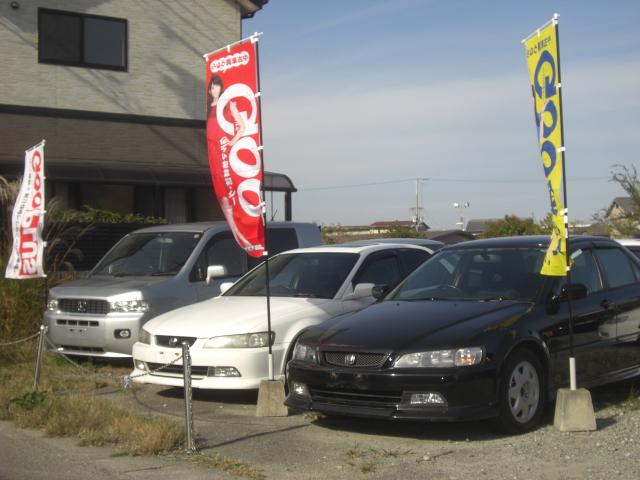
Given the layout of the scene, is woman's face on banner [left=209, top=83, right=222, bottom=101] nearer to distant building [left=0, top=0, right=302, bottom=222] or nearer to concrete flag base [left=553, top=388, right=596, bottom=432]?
concrete flag base [left=553, top=388, right=596, bottom=432]

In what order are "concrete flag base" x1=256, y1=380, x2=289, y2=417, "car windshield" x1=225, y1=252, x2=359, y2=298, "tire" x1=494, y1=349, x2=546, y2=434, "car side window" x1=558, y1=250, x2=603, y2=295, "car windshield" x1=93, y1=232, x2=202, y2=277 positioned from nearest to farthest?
1. "tire" x1=494, y1=349, x2=546, y2=434
2. "concrete flag base" x1=256, y1=380, x2=289, y2=417
3. "car side window" x1=558, y1=250, x2=603, y2=295
4. "car windshield" x1=225, y1=252, x2=359, y2=298
5. "car windshield" x1=93, y1=232, x2=202, y2=277

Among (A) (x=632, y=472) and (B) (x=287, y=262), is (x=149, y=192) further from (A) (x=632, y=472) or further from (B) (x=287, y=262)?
(A) (x=632, y=472)

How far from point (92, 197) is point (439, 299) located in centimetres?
1387

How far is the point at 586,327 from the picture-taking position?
26.6 feet

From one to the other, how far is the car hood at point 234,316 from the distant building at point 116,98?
1055 cm

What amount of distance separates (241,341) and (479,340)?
2.59 m

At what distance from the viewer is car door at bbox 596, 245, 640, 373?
8492 millimetres

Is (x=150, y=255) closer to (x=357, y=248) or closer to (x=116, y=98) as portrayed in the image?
(x=357, y=248)

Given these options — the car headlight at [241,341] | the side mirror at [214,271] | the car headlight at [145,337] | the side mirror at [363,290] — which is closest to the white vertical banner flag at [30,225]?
the side mirror at [214,271]

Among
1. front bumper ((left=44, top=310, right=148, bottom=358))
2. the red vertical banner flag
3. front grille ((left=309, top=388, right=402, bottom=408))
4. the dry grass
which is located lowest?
the dry grass

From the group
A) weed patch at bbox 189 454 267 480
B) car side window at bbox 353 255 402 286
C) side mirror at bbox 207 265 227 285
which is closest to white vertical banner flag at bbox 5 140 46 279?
side mirror at bbox 207 265 227 285

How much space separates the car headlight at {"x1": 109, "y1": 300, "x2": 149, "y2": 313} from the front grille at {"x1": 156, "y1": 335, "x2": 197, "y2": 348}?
197 cm

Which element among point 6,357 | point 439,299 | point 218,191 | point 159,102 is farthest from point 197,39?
point 439,299

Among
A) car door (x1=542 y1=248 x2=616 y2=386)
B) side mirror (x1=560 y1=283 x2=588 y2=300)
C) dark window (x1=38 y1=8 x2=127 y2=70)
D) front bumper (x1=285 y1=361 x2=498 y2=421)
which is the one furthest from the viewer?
dark window (x1=38 y1=8 x2=127 y2=70)
